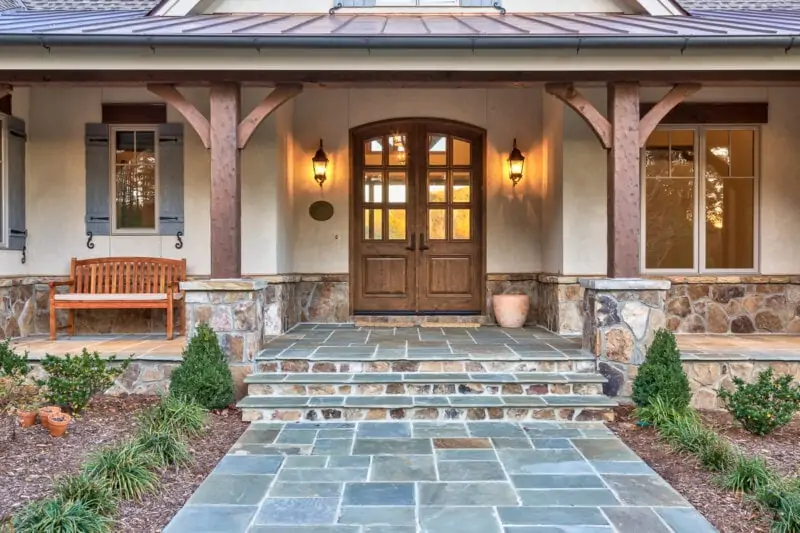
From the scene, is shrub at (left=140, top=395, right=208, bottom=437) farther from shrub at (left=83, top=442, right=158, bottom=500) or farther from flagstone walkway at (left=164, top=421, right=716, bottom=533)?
shrub at (left=83, top=442, right=158, bottom=500)

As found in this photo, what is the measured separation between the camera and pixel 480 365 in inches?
191

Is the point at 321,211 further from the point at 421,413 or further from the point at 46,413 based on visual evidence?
the point at 46,413

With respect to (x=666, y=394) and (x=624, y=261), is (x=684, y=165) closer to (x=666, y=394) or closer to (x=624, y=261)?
(x=624, y=261)

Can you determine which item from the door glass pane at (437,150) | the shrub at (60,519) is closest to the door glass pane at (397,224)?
the door glass pane at (437,150)

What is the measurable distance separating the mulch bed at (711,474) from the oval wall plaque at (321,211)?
4.10 metres

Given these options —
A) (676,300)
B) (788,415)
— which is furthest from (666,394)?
(676,300)

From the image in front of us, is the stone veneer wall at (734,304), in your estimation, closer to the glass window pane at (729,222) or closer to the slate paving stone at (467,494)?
the glass window pane at (729,222)

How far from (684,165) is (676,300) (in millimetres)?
1550

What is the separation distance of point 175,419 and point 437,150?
470 centimetres

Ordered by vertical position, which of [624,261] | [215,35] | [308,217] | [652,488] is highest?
[215,35]

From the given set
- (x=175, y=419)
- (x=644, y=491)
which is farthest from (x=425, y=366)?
(x=644, y=491)

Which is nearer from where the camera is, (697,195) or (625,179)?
(625,179)

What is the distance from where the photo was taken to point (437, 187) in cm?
732

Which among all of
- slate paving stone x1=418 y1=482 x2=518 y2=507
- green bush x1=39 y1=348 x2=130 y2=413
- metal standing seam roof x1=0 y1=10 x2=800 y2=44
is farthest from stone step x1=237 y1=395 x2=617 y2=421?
metal standing seam roof x1=0 y1=10 x2=800 y2=44
